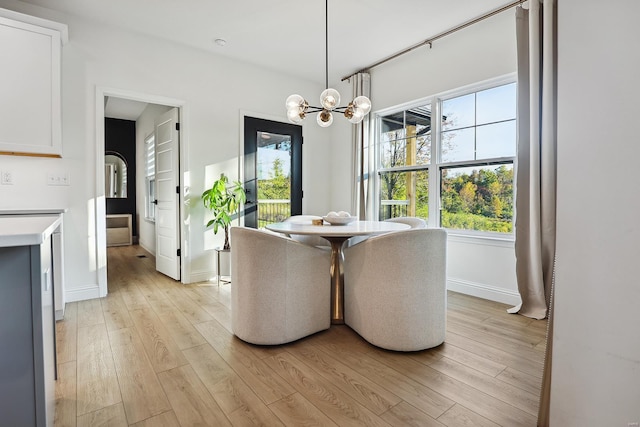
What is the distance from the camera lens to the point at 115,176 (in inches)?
273

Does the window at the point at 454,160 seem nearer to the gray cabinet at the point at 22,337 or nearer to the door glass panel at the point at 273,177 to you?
the door glass panel at the point at 273,177

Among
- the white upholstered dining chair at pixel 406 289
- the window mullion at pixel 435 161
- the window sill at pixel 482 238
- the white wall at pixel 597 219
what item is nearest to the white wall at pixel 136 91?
the window mullion at pixel 435 161

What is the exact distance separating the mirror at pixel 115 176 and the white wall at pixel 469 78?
5883 millimetres

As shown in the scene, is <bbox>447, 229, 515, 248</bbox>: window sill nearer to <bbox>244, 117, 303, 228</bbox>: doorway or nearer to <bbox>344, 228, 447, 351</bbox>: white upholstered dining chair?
<bbox>344, 228, 447, 351</bbox>: white upholstered dining chair

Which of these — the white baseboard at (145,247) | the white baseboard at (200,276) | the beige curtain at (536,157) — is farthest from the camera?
the white baseboard at (145,247)

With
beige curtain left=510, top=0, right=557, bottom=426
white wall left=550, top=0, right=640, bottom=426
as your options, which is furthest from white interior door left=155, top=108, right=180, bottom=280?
white wall left=550, top=0, right=640, bottom=426

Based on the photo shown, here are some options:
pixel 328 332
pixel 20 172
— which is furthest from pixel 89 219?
pixel 328 332

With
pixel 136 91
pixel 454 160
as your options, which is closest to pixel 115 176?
pixel 136 91

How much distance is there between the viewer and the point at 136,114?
21.1 feet

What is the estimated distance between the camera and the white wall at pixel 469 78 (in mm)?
3014

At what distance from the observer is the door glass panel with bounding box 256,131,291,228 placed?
439cm

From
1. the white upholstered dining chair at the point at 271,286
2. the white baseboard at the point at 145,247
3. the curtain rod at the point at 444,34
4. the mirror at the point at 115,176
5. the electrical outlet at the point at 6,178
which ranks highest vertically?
the curtain rod at the point at 444,34

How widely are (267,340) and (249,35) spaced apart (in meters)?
3.13

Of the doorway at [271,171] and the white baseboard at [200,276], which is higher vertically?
the doorway at [271,171]
